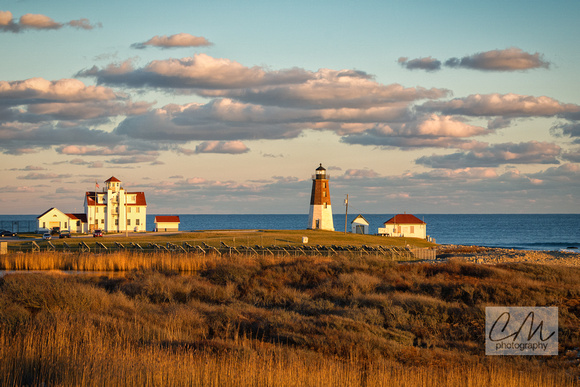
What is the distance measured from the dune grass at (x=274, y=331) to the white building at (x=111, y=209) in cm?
5810

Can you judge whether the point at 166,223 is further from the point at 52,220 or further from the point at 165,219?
the point at 52,220

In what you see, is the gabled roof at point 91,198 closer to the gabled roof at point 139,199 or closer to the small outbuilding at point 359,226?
the gabled roof at point 139,199

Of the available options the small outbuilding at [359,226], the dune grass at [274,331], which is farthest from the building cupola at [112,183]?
the dune grass at [274,331]

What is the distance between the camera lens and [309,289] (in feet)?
79.0

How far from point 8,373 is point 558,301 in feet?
60.1

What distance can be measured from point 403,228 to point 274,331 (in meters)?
67.9

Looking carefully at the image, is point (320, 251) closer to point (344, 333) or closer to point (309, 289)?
point (309, 289)

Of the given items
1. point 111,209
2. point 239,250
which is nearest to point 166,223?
point 111,209

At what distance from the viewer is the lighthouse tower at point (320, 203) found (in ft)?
251

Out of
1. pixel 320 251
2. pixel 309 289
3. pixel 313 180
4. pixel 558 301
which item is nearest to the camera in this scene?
pixel 558 301

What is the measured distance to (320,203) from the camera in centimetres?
7681

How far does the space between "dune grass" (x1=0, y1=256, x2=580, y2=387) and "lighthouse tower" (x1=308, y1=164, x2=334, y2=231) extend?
4958 cm

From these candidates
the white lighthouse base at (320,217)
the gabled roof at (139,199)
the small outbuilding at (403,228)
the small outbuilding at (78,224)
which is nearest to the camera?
the white lighthouse base at (320,217)

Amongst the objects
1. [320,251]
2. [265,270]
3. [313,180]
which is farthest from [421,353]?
[313,180]
